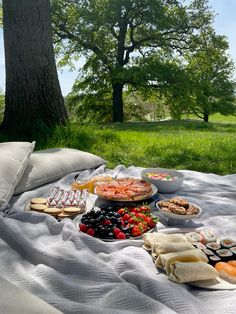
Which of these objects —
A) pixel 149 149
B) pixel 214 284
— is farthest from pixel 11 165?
pixel 149 149

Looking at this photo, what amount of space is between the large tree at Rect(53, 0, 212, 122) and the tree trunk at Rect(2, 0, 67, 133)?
962 centimetres

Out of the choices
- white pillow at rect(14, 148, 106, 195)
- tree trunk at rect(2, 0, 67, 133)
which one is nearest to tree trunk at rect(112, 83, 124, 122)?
tree trunk at rect(2, 0, 67, 133)

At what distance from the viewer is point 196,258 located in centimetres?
175

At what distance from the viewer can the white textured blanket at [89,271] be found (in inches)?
58.6

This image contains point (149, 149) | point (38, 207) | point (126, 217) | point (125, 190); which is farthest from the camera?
point (149, 149)

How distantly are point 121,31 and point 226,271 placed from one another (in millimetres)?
15616

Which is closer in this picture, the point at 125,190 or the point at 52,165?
the point at 125,190

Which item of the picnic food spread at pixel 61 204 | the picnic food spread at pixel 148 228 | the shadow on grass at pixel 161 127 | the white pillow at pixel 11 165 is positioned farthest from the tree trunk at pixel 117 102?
the picnic food spread at pixel 61 204

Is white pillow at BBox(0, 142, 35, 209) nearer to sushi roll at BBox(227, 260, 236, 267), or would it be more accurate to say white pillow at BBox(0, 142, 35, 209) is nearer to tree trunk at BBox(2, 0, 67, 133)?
sushi roll at BBox(227, 260, 236, 267)

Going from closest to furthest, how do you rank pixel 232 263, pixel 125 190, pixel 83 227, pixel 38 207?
1. pixel 232 263
2. pixel 83 227
3. pixel 38 207
4. pixel 125 190

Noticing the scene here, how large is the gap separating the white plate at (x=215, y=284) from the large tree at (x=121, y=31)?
13.6 m

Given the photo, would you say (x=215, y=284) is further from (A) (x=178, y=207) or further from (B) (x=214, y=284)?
(A) (x=178, y=207)

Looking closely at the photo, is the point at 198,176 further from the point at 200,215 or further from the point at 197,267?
the point at 197,267

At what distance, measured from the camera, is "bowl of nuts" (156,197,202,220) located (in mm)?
2318
